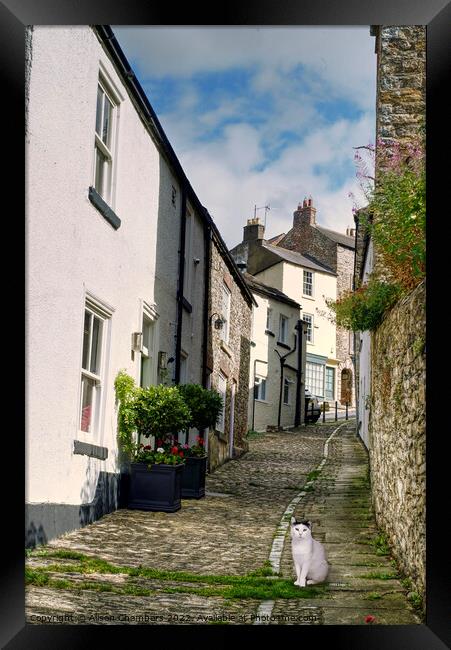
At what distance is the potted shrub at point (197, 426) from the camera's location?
→ 338 inches

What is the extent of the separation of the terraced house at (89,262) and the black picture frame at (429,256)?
1103 millimetres

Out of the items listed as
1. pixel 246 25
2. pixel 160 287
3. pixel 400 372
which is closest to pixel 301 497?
pixel 160 287

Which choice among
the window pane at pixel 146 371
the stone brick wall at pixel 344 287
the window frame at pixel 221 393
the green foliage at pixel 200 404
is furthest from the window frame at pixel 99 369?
the stone brick wall at pixel 344 287

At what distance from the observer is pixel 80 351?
627 centimetres

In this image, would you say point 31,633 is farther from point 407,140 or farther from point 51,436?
point 407,140

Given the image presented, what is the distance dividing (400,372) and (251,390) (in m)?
10.4

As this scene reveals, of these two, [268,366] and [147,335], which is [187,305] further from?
[268,366]

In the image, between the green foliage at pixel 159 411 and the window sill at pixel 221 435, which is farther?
the window sill at pixel 221 435

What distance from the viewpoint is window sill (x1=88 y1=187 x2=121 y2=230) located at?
21.4ft

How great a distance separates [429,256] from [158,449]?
13.8 feet

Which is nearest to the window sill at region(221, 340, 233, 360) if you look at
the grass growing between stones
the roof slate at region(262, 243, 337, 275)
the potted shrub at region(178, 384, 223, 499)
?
the roof slate at region(262, 243, 337, 275)

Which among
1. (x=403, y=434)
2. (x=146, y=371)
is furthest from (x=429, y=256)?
(x=146, y=371)

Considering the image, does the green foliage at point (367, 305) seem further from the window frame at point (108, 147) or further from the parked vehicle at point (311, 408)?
the parked vehicle at point (311, 408)

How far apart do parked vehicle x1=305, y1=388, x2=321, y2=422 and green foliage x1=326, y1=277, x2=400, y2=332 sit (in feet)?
28.8
